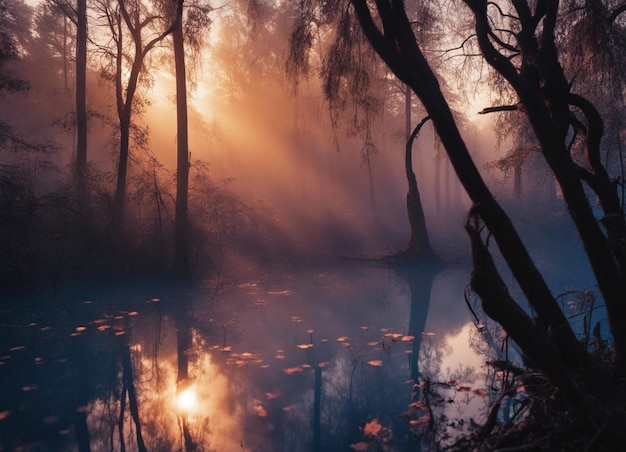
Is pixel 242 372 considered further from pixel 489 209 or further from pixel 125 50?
pixel 125 50

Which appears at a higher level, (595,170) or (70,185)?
(70,185)

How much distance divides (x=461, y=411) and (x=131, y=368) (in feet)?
17.4

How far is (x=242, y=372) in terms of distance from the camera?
7.02 metres

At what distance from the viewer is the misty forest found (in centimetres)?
425

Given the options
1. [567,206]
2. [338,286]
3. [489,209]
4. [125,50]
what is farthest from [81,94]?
[567,206]

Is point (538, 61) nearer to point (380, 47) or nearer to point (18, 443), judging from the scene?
point (380, 47)

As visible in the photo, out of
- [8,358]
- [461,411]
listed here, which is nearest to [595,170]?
[461,411]

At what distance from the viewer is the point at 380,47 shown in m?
4.69

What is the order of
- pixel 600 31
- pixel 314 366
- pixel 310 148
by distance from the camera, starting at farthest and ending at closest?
pixel 310 148, pixel 314 366, pixel 600 31

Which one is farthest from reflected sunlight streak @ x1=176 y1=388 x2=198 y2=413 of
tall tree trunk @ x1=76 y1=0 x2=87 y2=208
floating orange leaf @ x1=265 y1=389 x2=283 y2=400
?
tall tree trunk @ x1=76 y1=0 x2=87 y2=208

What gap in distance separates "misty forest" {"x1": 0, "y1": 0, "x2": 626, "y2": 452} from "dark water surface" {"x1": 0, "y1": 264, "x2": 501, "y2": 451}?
47 millimetres

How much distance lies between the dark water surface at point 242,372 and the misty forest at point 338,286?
5 cm

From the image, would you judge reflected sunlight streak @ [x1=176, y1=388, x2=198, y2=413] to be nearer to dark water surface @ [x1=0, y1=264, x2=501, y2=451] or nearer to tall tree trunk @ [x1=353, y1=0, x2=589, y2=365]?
dark water surface @ [x1=0, y1=264, x2=501, y2=451]

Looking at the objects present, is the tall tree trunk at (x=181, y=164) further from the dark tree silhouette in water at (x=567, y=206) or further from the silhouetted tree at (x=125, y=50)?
the dark tree silhouette in water at (x=567, y=206)
